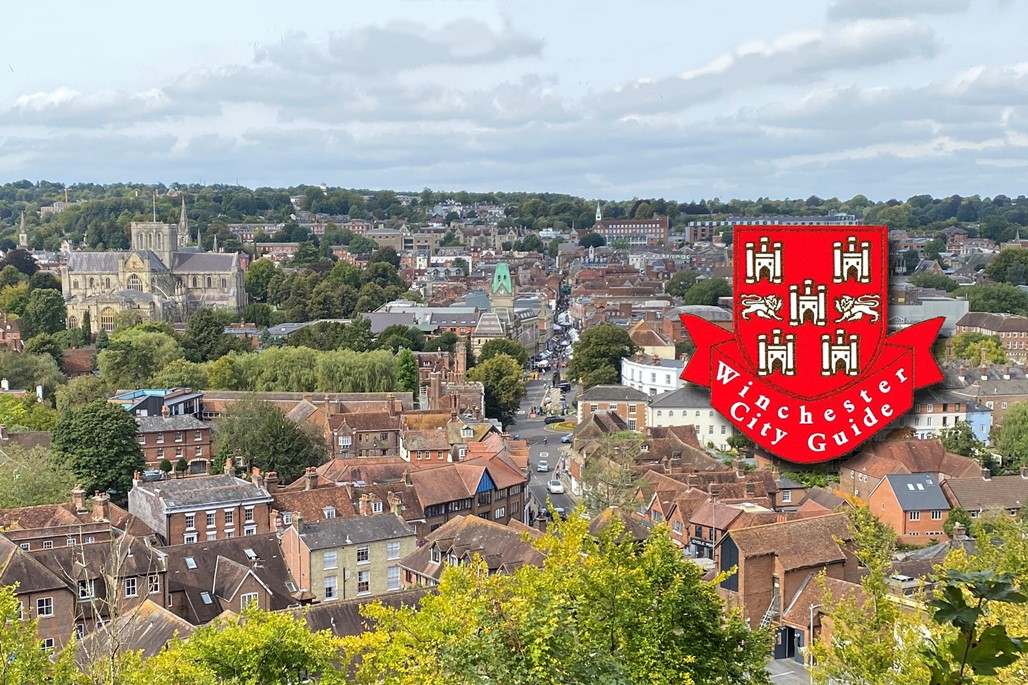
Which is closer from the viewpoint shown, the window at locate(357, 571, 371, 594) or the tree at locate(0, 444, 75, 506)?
the window at locate(357, 571, 371, 594)

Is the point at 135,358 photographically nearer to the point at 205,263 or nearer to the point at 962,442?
the point at 205,263

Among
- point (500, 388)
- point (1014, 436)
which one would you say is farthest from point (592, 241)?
point (1014, 436)

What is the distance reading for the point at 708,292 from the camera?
2859 inches

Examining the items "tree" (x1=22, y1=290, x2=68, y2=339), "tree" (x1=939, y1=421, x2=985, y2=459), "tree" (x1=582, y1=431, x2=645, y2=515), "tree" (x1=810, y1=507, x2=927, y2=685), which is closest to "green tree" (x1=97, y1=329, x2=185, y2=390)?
"tree" (x1=22, y1=290, x2=68, y2=339)

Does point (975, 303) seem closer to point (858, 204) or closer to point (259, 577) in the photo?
point (259, 577)

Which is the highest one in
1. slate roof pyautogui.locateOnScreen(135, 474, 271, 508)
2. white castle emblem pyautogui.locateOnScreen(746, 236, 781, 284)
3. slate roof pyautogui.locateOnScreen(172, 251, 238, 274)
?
white castle emblem pyautogui.locateOnScreen(746, 236, 781, 284)

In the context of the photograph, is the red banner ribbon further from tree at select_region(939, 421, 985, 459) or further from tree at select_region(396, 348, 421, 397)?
tree at select_region(396, 348, 421, 397)

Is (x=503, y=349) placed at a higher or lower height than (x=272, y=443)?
higher

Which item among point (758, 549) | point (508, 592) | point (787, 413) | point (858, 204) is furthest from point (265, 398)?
point (858, 204)

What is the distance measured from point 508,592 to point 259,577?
13.0 m

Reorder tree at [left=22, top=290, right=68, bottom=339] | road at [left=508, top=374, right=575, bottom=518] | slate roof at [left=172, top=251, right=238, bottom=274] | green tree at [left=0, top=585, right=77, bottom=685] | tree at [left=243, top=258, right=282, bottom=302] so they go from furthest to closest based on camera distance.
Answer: tree at [left=243, top=258, right=282, bottom=302] → slate roof at [left=172, top=251, right=238, bottom=274] → tree at [left=22, top=290, right=68, bottom=339] → road at [left=508, top=374, right=575, bottom=518] → green tree at [left=0, top=585, right=77, bottom=685]

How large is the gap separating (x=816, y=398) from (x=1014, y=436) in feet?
109

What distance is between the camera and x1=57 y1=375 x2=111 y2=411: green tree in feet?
144

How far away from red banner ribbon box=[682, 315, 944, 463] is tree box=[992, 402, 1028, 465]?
3187cm
